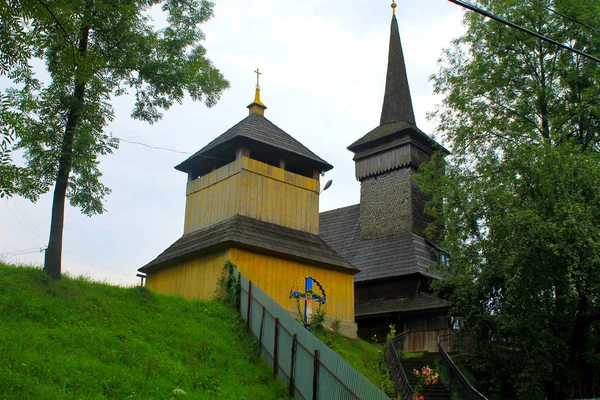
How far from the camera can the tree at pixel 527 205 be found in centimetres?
1666

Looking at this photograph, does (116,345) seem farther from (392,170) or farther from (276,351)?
(392,170)

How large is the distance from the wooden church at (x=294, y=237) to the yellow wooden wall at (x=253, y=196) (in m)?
0.04

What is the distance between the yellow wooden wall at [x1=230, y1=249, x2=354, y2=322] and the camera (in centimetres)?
2011

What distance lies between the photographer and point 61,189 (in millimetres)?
16266

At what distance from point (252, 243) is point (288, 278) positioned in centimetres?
201

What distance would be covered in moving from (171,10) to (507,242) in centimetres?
1207

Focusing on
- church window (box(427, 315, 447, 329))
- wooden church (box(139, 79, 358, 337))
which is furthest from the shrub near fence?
church window (box(427, 315, 447, 329))

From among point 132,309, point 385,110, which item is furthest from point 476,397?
point 385,110

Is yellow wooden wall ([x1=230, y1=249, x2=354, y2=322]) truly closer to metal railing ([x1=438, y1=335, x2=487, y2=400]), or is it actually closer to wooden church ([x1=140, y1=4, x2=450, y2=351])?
wooden church ([x1=140, y1=4, x2=450, y2=351])

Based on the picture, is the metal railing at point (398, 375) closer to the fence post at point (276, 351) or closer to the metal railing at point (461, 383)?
the metal railing at point (461, 383)

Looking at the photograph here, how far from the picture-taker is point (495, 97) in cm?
2420

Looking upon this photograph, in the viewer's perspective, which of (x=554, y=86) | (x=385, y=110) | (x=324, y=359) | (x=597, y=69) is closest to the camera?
(x=324, y=359)

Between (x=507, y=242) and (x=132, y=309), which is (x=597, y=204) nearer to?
(x=507, y=242)

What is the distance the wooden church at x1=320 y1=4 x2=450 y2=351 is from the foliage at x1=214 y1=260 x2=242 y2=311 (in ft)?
30.7
